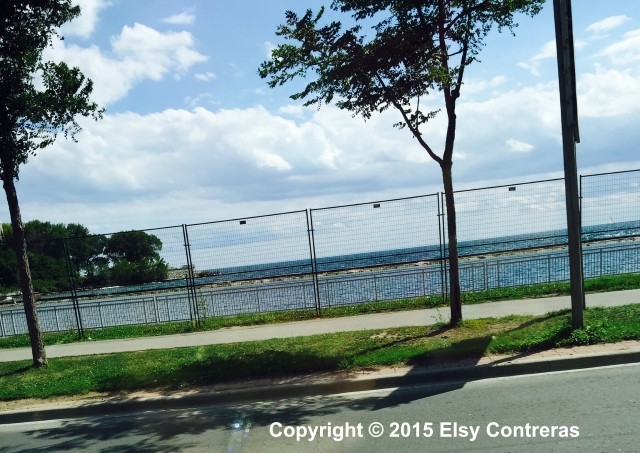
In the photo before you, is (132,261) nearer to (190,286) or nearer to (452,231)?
(190,286)

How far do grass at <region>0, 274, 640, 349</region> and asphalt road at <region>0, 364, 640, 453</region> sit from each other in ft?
16.4

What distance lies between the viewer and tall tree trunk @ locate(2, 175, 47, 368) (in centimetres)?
803

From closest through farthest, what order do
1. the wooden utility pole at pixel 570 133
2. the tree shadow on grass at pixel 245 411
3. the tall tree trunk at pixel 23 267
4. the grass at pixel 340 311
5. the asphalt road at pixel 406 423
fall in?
the asphalt road at pixel 406 423 < the tree shadow on grass at pixel 245 411 < the wooden utility pole at pixel 570 133 < the tall tree trunk at pixel 23 267 < the grass at pixel 340 311

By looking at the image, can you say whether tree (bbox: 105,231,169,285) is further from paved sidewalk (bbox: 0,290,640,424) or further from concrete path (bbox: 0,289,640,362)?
paved sidewalk (bbox: 0,290,640,424)

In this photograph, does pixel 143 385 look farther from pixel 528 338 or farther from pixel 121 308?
pixel 121 308

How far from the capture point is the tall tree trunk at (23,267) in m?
8.03

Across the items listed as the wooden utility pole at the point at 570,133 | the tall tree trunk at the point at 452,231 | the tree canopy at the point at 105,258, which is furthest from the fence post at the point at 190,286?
the wooden utility pole at the point at 570,133

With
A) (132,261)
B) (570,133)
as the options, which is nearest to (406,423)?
(570,133)

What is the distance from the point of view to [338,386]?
237 inches

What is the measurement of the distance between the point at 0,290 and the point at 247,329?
19538 mm

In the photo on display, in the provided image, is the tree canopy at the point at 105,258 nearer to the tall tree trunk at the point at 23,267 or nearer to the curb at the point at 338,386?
the tall tree trunk at the point at 23,267

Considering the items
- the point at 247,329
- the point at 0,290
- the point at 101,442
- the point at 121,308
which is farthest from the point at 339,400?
the point at 0,290

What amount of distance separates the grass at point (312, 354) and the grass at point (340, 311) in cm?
234

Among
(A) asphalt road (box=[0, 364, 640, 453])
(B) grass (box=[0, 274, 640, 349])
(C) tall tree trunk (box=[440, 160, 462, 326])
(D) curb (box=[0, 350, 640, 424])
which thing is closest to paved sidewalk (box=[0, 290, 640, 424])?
(D) curb (box=[0, 350, 640, 424])
